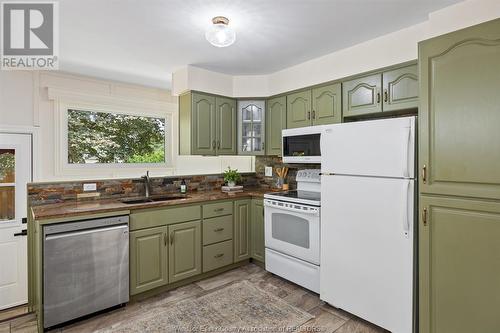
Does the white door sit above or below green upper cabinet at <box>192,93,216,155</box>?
below

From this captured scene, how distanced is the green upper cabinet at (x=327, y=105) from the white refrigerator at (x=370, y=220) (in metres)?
0.47

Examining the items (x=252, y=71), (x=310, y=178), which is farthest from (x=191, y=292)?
(x=252, y=71)

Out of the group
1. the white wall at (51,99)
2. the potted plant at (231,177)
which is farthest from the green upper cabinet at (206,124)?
the white wall at (51,99)

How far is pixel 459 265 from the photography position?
1.69m

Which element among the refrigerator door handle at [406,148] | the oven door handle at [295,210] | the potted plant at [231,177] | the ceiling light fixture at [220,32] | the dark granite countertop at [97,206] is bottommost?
the oven door handle at [295,210]

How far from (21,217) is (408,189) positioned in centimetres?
352

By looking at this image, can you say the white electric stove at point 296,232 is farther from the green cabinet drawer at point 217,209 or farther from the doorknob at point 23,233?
the doorknob at point 23,233

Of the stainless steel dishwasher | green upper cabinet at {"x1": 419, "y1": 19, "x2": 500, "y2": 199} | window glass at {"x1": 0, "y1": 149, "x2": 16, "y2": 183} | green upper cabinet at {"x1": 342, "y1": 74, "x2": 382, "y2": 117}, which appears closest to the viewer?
green upper cabinet at {"x1": 419, "y1": 19, "x2": 500, "y2": 199}

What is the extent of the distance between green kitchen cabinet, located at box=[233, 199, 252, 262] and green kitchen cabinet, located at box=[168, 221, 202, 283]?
0.51 meters

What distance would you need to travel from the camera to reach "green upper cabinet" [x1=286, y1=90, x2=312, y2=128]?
3113 millimetres

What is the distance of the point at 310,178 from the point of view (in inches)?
125

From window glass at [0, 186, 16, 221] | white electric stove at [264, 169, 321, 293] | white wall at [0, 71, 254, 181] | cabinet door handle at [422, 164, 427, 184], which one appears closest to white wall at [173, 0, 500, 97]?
white wall at [0, 71, 254, 181]

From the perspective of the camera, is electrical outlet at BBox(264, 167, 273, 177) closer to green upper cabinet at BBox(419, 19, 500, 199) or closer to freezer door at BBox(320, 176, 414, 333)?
freezer door at BBox(320, 176, 414, 333)

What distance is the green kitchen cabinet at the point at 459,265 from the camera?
158 cm
